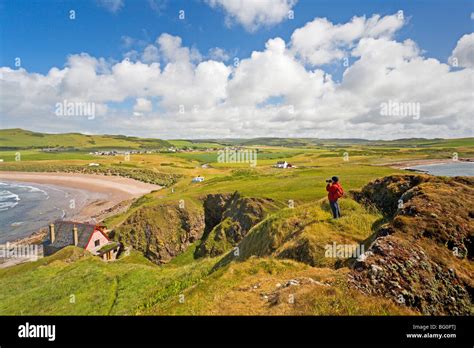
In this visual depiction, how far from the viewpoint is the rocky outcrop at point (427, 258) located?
8.80 metres

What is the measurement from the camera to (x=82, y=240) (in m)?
42.1

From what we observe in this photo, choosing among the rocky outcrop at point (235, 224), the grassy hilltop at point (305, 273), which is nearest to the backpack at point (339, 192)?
the grassy hilltop at point (305, 273)

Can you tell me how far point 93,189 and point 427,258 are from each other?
135777 millimetres

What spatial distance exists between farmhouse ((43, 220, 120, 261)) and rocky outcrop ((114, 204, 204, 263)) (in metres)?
3.09

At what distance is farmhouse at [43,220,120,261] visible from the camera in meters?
41.3

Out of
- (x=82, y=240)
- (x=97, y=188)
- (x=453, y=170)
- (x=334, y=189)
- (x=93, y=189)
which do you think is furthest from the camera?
(x=97, y=188)

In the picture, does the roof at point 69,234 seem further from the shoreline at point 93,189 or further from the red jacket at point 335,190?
the red jacket at point 335,190

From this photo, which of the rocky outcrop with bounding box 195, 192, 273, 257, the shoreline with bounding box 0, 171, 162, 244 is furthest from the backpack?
the shoreline with bounding box 0, 171, 162, 244

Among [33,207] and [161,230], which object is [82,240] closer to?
[161,230]

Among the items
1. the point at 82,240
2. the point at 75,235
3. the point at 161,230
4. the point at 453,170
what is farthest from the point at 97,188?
the point at 453,170

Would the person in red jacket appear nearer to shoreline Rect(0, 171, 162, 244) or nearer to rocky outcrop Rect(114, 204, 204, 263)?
rocky outcrop Rect(114, 204, 204, 263)
